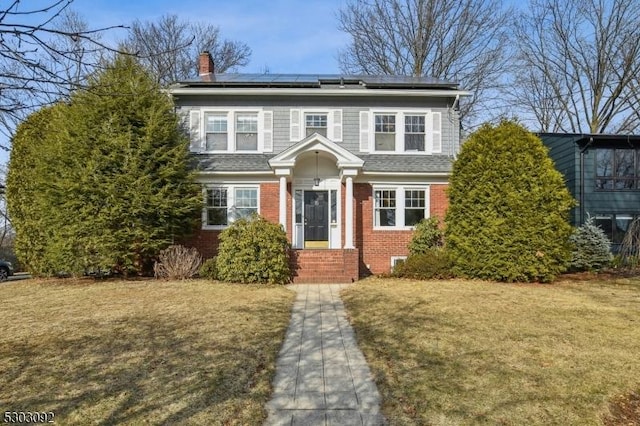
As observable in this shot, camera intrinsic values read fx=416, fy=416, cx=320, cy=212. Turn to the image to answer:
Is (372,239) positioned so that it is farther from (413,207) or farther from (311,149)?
(311,149)

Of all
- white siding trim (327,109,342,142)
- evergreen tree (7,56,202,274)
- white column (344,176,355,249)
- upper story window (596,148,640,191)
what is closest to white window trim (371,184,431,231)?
white column (344,176,355,249)

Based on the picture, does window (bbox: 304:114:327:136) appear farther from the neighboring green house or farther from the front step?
the neighboring green house

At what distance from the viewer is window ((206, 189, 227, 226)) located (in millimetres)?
14414

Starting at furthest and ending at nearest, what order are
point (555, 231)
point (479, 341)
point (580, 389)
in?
point (555, 231) < point (479, 341) < point (580, 389)

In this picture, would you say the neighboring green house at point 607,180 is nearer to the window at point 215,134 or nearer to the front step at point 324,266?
the front step at point 324,266

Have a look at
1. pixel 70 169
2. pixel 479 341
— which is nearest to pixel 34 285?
pixel 70 169

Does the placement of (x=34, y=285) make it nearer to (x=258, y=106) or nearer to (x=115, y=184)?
(x=115, y=184)

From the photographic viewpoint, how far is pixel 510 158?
11.5 meters

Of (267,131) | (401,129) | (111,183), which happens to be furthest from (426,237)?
(111,183)

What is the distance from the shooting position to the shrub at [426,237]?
13.6 m

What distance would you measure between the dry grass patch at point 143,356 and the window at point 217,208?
5326mm

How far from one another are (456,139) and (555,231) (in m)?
5.35

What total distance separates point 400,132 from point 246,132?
559 cm

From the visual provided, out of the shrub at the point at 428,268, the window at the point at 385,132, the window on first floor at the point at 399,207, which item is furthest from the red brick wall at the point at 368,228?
the shrub at the point at 428,268
